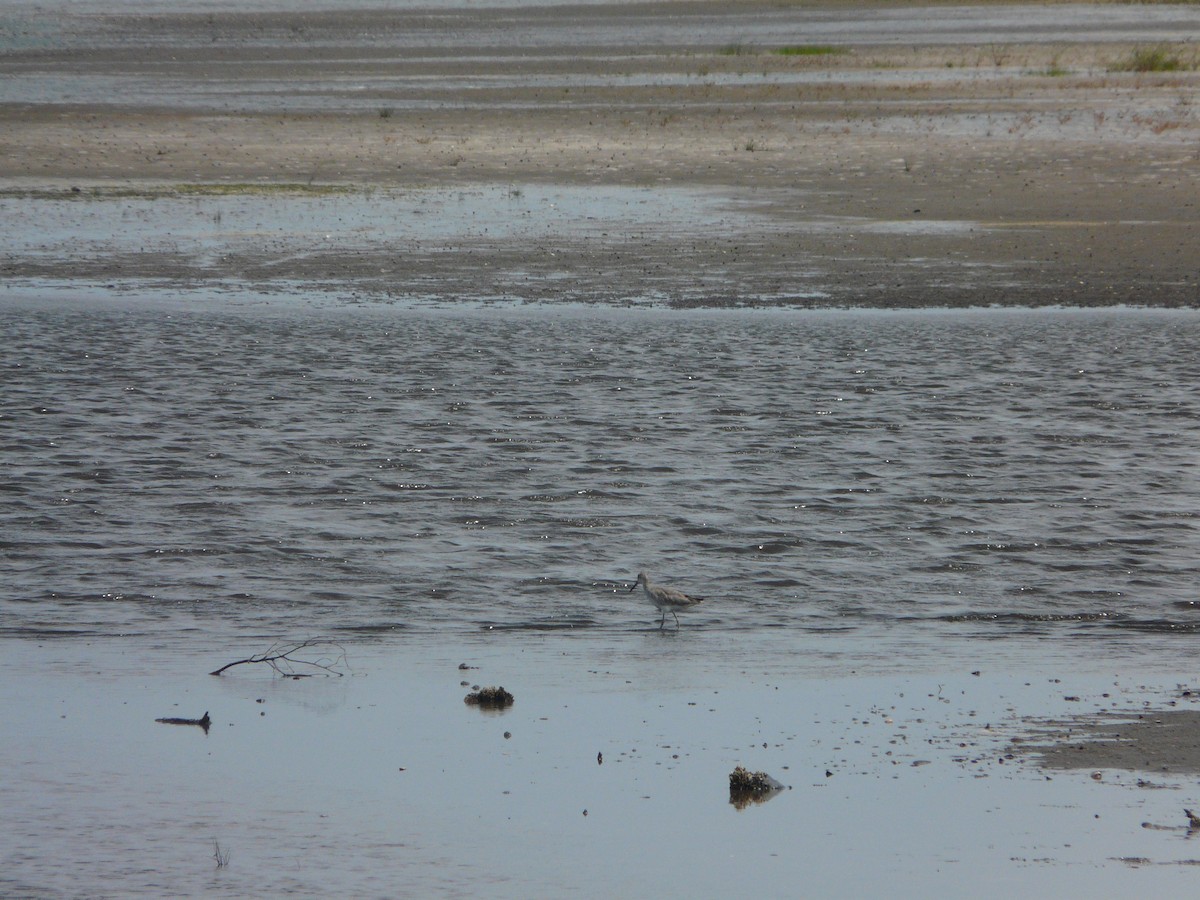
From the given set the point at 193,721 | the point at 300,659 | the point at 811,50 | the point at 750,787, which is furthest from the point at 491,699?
the point at 811,50

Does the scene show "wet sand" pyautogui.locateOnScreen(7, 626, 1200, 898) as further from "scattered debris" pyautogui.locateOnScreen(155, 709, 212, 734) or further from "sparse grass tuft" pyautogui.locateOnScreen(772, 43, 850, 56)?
"sparse grass tuft" pyautogui.locateOnScreen(772, 43, 850, 56)

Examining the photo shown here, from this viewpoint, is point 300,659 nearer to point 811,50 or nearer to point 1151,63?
point 1151,63

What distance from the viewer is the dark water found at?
10.5 meters

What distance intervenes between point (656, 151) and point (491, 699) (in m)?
26.0

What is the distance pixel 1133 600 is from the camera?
10531mm

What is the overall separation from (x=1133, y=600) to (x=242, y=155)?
26.3m

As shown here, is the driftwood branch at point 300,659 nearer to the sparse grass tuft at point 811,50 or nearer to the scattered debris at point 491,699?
the scattered debris at point 491,699

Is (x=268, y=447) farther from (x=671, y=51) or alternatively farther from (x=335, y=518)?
(x=671, y=51)

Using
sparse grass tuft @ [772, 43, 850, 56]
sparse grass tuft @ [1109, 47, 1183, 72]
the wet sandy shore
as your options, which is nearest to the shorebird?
the wet sandy shore

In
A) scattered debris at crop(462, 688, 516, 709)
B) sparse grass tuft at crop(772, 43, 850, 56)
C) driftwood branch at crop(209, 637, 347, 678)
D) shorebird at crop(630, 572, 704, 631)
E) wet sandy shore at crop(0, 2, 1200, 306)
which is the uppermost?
sparse grass tuft at crop(772, 43, 850, 56)

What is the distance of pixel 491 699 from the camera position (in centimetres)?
864

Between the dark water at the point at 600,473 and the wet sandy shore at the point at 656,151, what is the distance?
8.08 feet

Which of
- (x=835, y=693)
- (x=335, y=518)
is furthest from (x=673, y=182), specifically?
(x=835, y=693)

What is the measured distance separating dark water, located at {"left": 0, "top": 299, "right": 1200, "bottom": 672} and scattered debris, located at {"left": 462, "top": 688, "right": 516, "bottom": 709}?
1.36 metres
